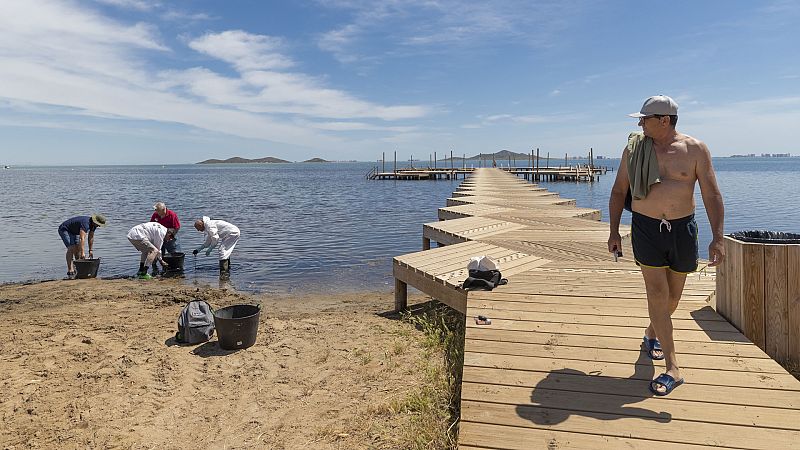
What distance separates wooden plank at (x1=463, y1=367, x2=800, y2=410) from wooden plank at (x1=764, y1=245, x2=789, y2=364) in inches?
32.2

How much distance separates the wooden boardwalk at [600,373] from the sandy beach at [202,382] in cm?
66

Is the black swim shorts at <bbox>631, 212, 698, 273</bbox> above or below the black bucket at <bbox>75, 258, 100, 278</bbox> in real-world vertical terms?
above

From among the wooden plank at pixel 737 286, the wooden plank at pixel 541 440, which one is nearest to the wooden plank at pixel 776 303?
the wooden plank at pixel 737 286

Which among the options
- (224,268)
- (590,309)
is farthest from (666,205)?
(224,268)

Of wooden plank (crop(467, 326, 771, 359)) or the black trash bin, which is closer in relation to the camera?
wooden plank (crop(467, 326, 771, 359))

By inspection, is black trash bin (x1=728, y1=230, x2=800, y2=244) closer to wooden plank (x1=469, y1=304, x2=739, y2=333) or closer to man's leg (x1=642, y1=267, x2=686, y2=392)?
wooden plank (x1=469, y1=304, x2=739, y2=333)

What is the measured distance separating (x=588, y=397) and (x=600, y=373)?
339mm

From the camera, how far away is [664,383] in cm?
289

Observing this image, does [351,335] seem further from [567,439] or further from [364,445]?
[567,439]

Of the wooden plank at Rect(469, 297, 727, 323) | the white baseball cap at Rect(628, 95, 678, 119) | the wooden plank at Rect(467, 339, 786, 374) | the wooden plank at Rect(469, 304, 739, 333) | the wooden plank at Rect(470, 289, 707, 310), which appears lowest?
the wooden plank at Rect(467, 339, 786, 374)

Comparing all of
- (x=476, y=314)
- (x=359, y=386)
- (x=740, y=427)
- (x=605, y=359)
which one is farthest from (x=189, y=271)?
(x=740, y=427)

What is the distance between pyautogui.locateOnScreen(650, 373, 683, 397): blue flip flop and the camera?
288cm

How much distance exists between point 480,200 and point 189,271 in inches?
336

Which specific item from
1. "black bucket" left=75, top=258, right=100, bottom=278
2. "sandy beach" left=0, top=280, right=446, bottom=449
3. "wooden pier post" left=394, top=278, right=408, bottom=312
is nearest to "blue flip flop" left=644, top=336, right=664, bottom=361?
"sandy beach" left=0, top=280, right=446, bottom=449
